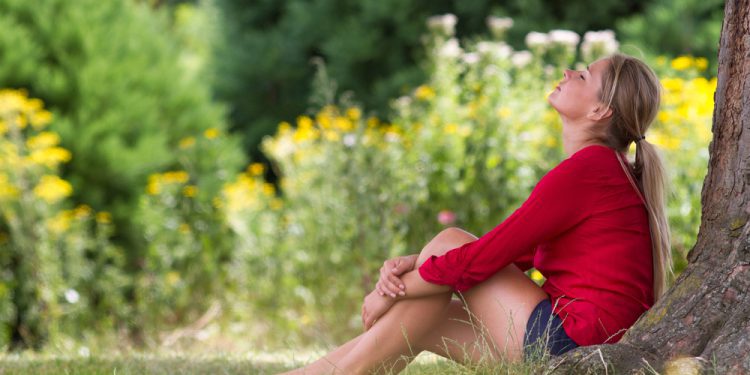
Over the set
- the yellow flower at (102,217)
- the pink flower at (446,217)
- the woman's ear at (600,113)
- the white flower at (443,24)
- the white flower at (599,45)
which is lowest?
the woman's ear at (600,113)

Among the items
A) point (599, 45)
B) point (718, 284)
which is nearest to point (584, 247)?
point (718, 284)

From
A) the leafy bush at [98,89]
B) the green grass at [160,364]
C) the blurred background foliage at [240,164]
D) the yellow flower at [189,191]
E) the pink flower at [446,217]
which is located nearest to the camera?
the green grass at [160,364]

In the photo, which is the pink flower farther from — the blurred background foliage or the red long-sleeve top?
the red long-sleeve top

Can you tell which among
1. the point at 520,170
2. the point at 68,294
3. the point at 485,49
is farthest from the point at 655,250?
the point at 68,294

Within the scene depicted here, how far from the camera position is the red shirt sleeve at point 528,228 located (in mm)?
2730

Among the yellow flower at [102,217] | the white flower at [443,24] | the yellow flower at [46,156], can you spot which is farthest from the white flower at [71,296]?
the white flower at [443,24]

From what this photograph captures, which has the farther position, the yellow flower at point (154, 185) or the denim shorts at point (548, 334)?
the yellow flower at point (154, 185)

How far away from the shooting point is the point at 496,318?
2.84 m

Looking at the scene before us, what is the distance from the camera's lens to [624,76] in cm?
289

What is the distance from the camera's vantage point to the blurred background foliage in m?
5.08

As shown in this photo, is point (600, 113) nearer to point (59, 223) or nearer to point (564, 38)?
point (564, 38)

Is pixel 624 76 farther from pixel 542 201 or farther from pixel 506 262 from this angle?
pixel 506 262

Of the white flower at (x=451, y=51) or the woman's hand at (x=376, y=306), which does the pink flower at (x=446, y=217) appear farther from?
the woman's hand at (x=376, y=306)

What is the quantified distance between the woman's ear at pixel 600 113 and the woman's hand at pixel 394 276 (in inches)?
26.4
